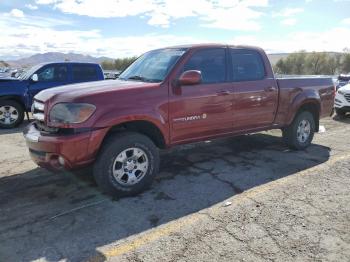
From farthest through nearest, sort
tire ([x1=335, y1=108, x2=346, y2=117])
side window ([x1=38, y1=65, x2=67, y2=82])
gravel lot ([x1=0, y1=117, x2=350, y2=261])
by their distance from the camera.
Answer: tire ([x1=335, y1=108, x2=346, y2=117]), side window ([x1=38, y1=65, x2=67, y2=82]), gravel lot ([x1=0, y1=117, x2=350, y2=261])

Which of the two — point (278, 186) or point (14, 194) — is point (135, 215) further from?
point (278, 186)

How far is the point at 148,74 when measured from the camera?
552cm

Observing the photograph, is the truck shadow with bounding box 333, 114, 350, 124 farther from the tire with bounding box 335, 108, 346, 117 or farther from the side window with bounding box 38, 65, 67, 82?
the side window with bounding box 38, 65, 67, 82

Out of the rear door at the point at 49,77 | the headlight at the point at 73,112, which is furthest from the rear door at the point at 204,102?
the rear door at the point at 49,77

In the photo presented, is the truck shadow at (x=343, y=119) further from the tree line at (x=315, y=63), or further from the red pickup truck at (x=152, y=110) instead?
the tree line at (x=315, y=63)

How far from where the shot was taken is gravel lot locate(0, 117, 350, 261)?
3502 mm

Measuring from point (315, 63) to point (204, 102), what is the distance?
44.3 metres

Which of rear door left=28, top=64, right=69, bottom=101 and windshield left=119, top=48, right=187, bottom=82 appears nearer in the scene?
windshield left=119, top=48, right=187, bottom=82

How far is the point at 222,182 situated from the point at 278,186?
0.76 m

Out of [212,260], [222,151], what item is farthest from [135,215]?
[222,151]

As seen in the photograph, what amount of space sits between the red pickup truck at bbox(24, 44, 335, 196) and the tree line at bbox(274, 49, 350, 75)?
1538 inches

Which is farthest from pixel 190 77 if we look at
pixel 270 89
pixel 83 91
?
pixel 270 89

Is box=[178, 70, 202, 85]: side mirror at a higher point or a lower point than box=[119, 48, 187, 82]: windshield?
lower

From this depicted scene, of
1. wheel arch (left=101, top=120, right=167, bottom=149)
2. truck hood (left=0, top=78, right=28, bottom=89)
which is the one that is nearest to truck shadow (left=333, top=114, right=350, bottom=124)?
wheel arch (left=101, top=120, right=167, bottom=149)
